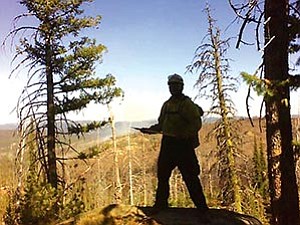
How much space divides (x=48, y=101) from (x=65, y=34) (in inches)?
99.0

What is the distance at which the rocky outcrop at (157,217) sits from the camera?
7.00 meters

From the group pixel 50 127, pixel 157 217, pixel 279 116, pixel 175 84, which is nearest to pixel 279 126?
pixel 279 116

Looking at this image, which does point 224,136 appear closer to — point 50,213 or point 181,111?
point 50,213

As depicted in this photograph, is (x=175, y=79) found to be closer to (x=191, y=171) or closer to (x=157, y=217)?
(x=191, y=171)

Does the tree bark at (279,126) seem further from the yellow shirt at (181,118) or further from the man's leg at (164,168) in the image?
the man's leg at (164,168)

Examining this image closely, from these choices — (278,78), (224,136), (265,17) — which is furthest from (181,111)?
(224,136)

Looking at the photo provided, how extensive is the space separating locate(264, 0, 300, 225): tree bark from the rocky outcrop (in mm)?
751

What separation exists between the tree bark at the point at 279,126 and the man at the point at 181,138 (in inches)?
45.7

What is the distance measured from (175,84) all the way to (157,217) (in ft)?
7.33

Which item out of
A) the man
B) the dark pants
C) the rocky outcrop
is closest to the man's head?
the man

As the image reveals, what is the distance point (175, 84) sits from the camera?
7.05 m

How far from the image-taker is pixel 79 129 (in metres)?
16.5

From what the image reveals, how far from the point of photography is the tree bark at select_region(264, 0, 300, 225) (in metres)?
6.71

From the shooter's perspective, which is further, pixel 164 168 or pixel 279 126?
pixel 164 168
